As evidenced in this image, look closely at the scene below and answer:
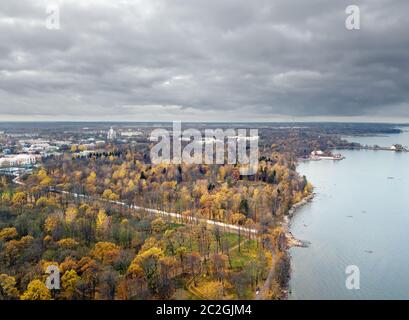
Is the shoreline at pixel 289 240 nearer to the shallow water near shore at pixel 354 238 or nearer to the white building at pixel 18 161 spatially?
the shallow water near shore at pixel 354 238

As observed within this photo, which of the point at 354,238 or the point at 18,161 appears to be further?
the point at 18,161

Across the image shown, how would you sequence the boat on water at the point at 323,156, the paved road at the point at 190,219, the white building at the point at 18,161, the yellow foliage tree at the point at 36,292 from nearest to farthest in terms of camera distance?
the yellow foliage tree at the point at 36,292 < the paved road at the point at 190,219 < the white building at the point at 18,161 < the boat on water at the point at 323,156

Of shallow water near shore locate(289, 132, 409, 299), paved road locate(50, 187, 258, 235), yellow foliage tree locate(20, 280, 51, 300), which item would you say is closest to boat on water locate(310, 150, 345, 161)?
shallow water near shore locate(289, 132, 409, 299)

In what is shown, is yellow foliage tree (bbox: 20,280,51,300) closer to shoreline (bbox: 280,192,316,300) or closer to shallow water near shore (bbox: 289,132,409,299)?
shoreline (bbox: 280,192,316,300)

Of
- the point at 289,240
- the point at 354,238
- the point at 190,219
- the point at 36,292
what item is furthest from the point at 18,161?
the point at 354,238

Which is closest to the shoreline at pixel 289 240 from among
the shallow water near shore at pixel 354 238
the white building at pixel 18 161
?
the shallow water near shore at pixel 354 238

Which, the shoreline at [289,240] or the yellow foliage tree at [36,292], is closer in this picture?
the yellow foliage tree at [36,292]

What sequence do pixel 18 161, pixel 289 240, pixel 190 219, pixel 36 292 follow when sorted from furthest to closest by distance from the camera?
pixel 18 161 → pixel 190 219 → pixel 289 240 → pixel 36 292

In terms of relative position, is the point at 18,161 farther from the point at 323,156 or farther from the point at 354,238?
the point at 323,156
